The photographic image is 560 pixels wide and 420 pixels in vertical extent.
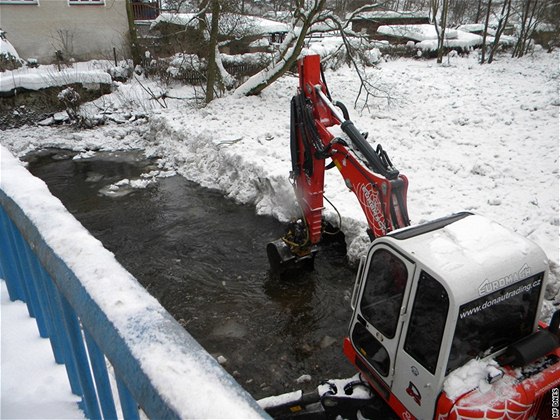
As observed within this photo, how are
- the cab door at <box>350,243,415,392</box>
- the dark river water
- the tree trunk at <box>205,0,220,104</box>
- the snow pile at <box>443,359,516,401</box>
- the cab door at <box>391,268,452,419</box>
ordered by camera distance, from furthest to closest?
the tree trunk at <box>205,0,220,104</box>
the dark river water
the cab door at <box>350,243,415,392</box>
the cab door at <box>391,268,452,419</box>
the snow pile at <box>443,359,516,401</box>

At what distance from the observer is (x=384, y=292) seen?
12.6 feet

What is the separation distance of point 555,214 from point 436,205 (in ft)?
6.37

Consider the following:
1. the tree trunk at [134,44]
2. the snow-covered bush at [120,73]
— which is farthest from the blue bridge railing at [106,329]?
the tree trunk at [134,44]

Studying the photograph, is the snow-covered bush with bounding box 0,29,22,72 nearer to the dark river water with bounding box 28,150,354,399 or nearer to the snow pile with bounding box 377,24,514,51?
the dark river water with bounding box 28,150,354,399

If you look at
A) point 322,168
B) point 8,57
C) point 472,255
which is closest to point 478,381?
point 472,255

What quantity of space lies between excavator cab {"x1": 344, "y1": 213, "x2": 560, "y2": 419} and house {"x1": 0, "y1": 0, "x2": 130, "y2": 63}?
70.5 feet

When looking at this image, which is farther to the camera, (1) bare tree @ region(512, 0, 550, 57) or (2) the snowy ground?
(1) bare tree @ region(512, 0, 550, 57)

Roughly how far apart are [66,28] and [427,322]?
24.4 meters

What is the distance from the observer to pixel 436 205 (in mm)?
8367

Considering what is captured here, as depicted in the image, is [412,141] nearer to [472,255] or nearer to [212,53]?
[212,53]

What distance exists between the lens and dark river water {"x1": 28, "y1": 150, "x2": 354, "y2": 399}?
18.8ft

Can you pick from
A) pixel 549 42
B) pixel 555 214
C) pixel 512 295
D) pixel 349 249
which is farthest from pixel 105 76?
pixel 549 42

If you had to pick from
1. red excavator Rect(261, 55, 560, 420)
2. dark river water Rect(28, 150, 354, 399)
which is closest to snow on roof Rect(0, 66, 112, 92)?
dark river water Rect(28, 150, 354, 399)

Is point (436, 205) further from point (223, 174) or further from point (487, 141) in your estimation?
point (223, 174)
